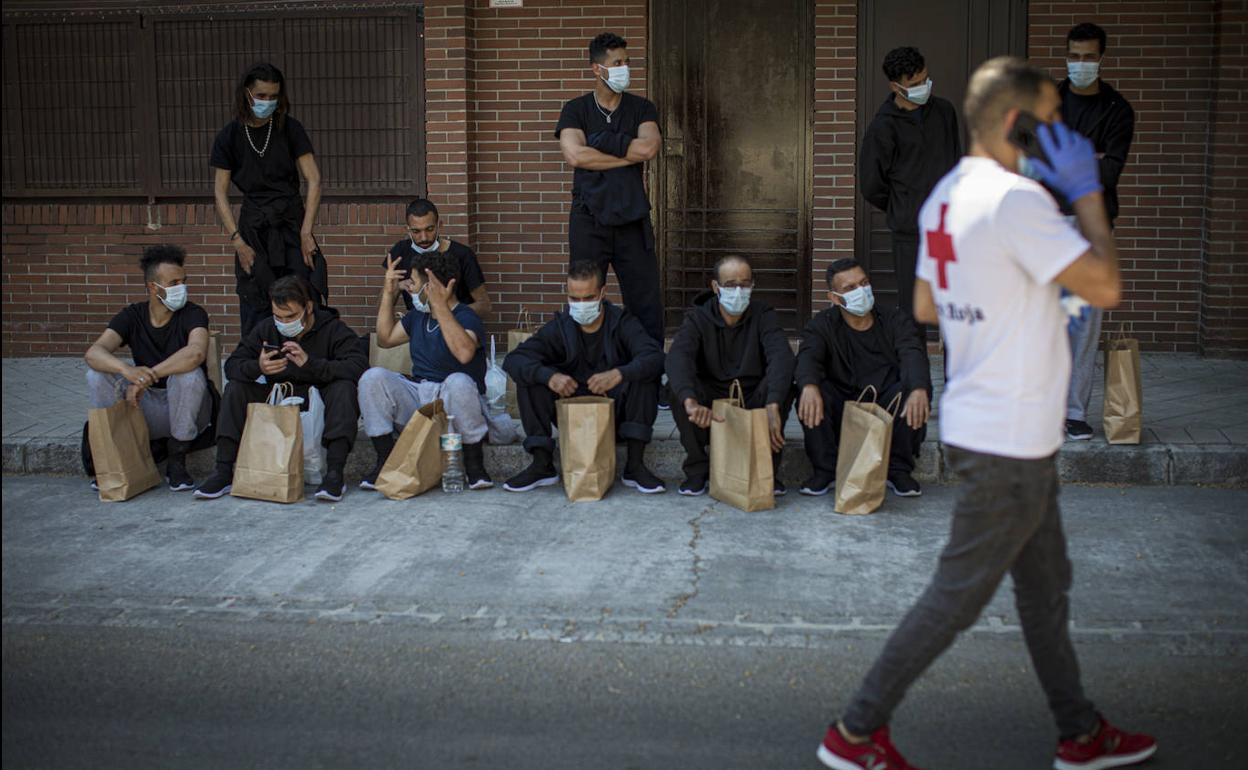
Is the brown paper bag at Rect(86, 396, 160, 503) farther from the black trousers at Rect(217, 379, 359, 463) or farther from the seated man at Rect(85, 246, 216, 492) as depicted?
the black trousers at Rect(217, 379, 359, 463)

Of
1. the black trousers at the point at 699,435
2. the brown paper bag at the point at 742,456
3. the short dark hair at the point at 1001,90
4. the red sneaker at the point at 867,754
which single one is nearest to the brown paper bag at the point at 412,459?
the black trousers at the point at 699,435

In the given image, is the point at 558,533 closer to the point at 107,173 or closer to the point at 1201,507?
the point at 1201,507

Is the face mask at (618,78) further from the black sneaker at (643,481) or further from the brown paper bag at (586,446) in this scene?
the black sneaker at (643,481)

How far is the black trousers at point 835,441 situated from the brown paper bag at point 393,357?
2.47 m

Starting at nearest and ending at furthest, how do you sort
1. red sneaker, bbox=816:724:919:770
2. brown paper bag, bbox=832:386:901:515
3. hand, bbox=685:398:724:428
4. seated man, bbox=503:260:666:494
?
1. red sneaker, bbox=816:724:919:770
2. brown paper bag, bbox=832:386:901:515
3. hand, bbox=685:398:724:428
4. seated man, bbox=503:260:666:494

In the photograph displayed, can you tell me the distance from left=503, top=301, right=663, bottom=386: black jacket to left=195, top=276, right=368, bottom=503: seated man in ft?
2.83

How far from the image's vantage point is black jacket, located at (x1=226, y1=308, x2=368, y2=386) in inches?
285

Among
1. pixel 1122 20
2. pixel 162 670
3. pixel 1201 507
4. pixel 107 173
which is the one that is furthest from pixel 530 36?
pixel 162 670

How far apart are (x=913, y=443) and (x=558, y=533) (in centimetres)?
184

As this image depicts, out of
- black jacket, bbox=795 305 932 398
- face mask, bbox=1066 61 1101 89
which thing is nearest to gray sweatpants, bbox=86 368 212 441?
black jacket, bbox=795 305 932 398

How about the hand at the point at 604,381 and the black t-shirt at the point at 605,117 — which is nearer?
the hand at the point at 604,381

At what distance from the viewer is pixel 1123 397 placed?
7074 mm

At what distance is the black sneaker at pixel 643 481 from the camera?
23.3 feet

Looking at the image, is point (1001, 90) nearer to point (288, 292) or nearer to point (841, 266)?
point (841, 266)
